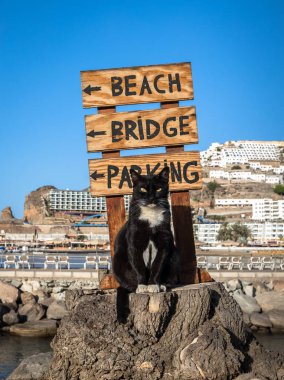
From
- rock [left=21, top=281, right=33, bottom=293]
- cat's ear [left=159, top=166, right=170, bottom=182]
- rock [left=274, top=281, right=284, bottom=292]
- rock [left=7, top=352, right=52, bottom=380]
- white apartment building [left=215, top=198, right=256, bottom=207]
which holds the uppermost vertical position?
white apartment building [left=215, top=198, right=256, bottom=207]

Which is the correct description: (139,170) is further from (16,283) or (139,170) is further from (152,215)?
(16,283)

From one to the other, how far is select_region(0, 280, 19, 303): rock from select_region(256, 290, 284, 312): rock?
28.3 feet

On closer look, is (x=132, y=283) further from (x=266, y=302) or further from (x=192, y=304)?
(x=266, y=302)

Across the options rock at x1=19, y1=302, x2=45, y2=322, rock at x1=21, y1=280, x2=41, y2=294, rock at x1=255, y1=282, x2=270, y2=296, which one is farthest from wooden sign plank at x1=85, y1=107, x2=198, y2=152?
rock at x1=21, y1=280, x2=41, y2=294

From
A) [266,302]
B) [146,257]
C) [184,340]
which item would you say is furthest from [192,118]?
[266,302]

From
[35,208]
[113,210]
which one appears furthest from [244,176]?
[113,210]

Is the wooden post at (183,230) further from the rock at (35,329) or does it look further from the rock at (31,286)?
the rock at (31,286)

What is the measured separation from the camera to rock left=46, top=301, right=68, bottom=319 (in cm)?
2147

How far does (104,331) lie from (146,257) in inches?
41.3

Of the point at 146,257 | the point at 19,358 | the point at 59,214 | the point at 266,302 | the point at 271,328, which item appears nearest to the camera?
the point at 146,257

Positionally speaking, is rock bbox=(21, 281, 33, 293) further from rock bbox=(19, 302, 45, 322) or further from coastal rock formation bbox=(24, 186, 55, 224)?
coastal rock formation bbox=(24, 186, 55, 224)

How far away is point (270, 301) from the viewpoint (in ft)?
76.1

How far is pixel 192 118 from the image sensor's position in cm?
984

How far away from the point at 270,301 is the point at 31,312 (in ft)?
27.2
